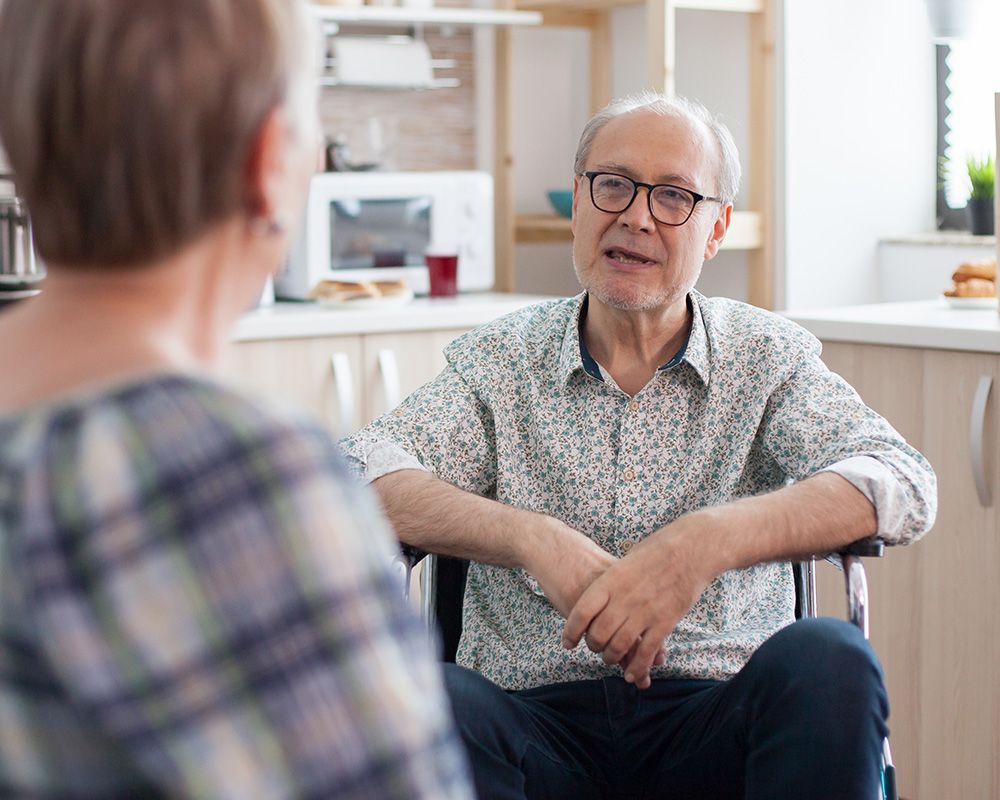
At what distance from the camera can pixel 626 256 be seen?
6.06 feet

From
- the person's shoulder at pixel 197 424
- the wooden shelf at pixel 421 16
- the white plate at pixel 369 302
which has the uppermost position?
the wooden shelf at pixel 421 16

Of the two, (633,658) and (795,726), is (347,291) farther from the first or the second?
(795,726)

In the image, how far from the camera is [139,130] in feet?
2.22

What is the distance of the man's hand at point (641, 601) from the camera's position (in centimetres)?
155

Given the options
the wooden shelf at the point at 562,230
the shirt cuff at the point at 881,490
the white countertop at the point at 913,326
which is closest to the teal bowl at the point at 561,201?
the wooden shelf at the point at 562,230

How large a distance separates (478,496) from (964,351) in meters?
0.99

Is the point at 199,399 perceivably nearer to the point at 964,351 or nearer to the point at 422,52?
the point at 964,351

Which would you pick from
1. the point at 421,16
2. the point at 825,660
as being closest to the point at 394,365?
the point at 421,16

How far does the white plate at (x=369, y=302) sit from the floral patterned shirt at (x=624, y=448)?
1.38 m

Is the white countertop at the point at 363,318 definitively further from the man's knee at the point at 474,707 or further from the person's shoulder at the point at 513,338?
the man's knee at the point at 474,707

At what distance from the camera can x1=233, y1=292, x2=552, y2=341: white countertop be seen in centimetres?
305

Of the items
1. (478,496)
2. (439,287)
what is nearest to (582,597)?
(478,496)

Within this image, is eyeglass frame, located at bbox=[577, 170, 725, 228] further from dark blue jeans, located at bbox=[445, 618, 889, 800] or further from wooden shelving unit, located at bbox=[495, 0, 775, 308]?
wooden shelving unit, located at bbox=[495, 0, 775, 308]

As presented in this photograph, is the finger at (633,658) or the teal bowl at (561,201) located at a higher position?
the teal bowl at (561,201)
